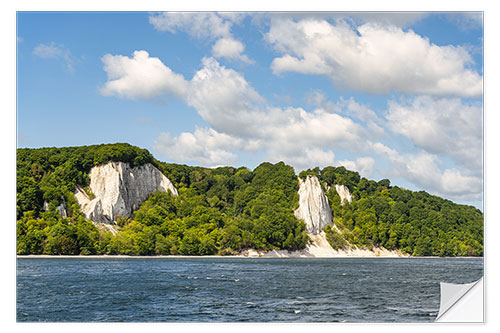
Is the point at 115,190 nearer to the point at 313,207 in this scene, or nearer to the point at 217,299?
the point at 313,207

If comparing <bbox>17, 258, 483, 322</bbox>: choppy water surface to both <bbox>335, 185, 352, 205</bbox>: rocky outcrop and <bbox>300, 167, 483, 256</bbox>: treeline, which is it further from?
<bbox>335, 185, 352, 205</bbox>: rocky outcrop

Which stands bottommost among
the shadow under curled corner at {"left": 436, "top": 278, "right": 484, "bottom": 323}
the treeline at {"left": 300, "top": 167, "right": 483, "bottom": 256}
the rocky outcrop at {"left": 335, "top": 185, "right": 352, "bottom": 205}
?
the treeline at {"left": 300, "top": 167, "right": 483, "bottom": 256}

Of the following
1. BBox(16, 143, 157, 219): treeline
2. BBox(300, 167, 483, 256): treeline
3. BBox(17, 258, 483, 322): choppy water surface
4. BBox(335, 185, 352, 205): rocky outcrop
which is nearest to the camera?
BBox(17, 258, 483, 322): choppy water surface

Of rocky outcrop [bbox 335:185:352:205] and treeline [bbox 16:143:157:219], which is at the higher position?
treeline [bbox 16:143:157:219]

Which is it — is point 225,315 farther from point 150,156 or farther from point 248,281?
point 150,156

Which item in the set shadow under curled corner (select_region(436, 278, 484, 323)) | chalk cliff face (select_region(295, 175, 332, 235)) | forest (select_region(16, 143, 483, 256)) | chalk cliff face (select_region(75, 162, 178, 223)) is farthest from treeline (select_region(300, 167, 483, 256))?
shadow under curled corner (select_region(436, 278, 484, 323))

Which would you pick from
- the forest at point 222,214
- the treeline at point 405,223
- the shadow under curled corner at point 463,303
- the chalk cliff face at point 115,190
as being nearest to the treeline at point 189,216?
the forest at point 222,214
